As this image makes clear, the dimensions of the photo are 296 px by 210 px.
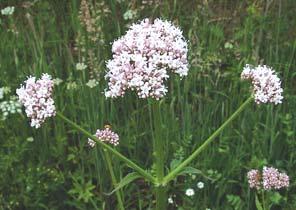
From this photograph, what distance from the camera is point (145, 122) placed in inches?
128

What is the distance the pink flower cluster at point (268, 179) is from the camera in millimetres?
2702

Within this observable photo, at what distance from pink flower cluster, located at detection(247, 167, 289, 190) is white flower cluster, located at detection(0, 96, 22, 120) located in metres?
1.25

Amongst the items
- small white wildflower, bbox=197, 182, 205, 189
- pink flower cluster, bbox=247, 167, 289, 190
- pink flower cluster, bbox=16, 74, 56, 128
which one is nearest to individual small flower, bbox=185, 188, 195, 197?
small white wildflower, bbox=197, 182, 205, 189

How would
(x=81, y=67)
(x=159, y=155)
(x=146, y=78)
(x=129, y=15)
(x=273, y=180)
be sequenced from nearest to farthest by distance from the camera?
(x=146, y=78) < (x=159, y=155) < (x=273, y=180) < (x=81, y=67) < (x=129, y=15)

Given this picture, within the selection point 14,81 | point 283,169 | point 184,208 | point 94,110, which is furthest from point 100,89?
point 283,169

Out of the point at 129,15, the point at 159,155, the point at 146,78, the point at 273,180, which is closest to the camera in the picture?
the point at 146,78

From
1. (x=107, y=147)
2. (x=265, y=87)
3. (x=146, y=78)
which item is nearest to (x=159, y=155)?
(x=107, y=147)

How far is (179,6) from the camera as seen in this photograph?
3.81m

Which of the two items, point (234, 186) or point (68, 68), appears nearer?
point (234, 186)

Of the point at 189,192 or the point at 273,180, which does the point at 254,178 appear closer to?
the point at 273,180

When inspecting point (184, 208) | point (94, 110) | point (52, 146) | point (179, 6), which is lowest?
point (184, 208)

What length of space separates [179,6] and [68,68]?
2.77ft

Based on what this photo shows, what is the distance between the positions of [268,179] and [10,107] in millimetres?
1397

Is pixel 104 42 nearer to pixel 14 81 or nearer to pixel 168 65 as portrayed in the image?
pixel 14 81
